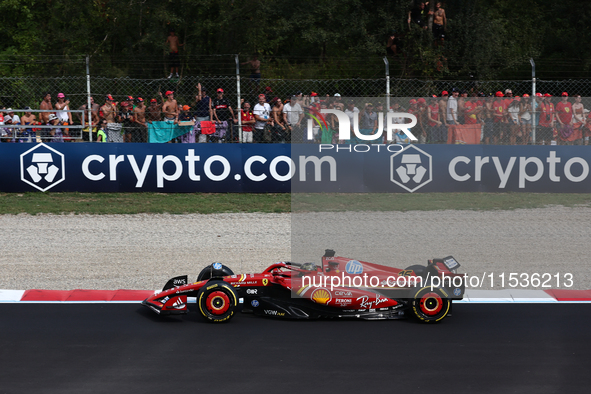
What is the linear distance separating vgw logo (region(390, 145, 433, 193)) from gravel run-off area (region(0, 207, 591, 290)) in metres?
1.27

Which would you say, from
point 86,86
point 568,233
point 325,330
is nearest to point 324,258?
point 325,330

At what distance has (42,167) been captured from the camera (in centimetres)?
1312

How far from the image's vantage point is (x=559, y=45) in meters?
22.7

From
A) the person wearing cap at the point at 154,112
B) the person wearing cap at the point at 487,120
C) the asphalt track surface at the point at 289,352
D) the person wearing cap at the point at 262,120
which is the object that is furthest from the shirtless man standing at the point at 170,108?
the asphalt track surface at the point at 289,352

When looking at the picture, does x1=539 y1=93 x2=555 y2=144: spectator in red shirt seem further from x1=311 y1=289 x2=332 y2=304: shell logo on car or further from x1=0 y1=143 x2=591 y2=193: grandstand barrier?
x1=311 y1=289 x2=332 y2=304: shell logo on car

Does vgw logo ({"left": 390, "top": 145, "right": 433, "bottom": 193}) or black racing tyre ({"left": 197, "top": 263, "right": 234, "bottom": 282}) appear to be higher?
vgw logo ({"left": 390, "top": 145, "right": 433, "bottom": 193})

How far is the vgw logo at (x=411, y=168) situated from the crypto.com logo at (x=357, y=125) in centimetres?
32

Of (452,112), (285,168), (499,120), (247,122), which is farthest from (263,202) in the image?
(499,120)

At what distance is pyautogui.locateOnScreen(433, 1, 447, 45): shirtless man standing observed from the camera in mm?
18672

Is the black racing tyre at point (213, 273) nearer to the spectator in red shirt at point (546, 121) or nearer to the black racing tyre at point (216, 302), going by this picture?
the black racing tyre at point (216, 302)

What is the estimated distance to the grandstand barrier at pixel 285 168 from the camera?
13.1 m

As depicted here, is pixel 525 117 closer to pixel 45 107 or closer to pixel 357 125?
pixel 357 125

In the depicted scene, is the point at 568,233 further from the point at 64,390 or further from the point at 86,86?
the point at 86,86

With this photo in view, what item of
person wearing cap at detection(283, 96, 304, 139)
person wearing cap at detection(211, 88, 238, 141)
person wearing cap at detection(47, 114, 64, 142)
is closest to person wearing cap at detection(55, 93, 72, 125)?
person wearing cap at detection(47, 114, 64, 142)
